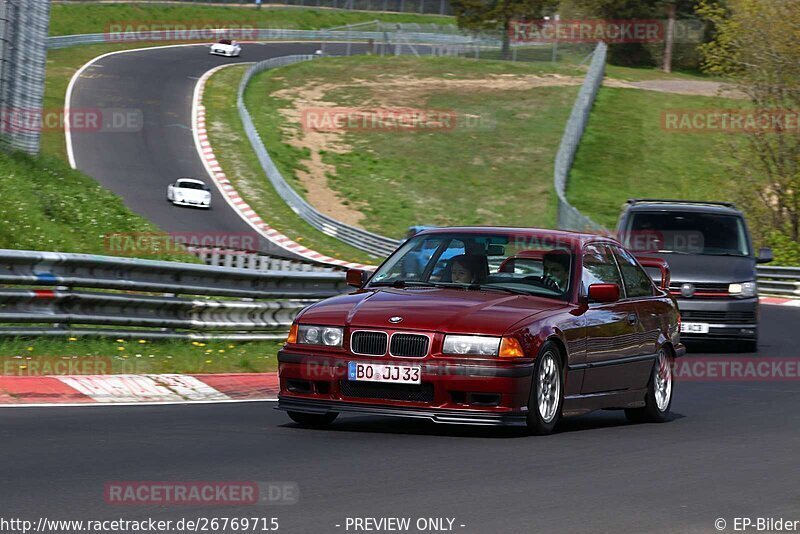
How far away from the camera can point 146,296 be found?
42.4ft

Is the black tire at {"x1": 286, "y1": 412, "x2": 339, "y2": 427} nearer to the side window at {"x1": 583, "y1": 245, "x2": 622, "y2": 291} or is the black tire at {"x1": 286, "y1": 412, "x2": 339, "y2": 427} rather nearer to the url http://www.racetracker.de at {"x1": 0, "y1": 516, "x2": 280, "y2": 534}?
the side window at {"x1": 583, "y1": 245, "x2": 622, "y2": 291}

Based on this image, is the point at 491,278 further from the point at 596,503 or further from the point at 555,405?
the point at 596,503

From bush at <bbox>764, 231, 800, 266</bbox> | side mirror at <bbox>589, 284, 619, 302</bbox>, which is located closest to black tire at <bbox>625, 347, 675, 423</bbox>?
side mirror at <bbox>589, 284, 619, 302</bbox>

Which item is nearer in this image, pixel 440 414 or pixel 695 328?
pixel 440 414

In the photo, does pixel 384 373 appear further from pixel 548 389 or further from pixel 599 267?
pixel 599 267

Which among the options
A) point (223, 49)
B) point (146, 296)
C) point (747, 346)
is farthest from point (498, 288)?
point (223, 49)

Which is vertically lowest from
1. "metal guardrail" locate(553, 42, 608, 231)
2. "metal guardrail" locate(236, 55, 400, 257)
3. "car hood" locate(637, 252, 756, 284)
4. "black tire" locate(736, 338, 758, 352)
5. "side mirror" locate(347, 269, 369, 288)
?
"metal guardrail" locate(236, 55, 400, 257)

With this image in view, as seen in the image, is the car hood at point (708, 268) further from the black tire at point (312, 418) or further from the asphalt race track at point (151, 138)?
the asphalt race track at point (151, 138)

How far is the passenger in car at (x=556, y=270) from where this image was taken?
9.80 meters

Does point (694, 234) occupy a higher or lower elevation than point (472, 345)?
lower

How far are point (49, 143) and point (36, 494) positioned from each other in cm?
4386

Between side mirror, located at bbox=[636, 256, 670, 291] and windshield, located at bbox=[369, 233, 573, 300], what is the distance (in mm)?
5984

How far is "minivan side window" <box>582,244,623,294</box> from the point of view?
10039 millimetres

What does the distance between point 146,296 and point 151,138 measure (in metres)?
40.1
